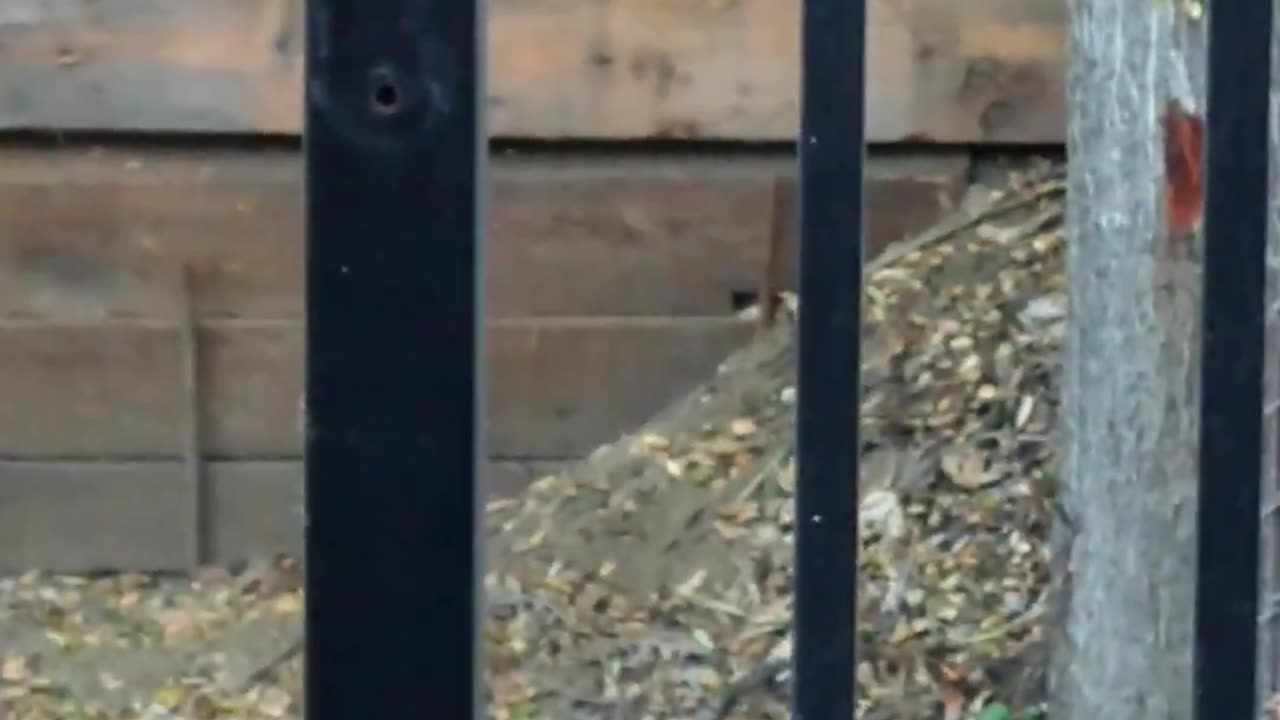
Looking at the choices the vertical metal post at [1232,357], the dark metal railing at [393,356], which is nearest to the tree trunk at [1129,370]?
the vertical metal post at [1232,357]

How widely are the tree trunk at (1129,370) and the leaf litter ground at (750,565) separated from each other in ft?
1.30

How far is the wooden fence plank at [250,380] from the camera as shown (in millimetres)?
5398

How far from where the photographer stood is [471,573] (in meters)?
1.06

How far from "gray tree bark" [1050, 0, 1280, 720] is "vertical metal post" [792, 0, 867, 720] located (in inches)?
97.3

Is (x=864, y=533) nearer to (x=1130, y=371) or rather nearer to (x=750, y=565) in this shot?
(x=750, y=565)

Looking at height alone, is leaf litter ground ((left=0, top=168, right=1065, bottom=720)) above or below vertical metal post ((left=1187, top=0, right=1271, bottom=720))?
below

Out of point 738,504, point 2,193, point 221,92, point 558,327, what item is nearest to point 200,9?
point 221,92

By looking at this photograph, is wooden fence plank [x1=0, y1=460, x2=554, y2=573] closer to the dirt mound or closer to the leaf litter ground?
the leaf litter ground

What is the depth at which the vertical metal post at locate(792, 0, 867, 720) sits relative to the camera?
3.75 feet

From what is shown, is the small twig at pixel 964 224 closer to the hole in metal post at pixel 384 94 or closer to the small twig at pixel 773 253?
the small twig at pixel 773 253

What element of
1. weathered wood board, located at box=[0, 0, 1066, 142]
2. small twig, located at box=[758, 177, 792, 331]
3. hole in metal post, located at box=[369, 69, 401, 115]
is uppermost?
hole in metal post, located at box=[369, 69, 401, 115]

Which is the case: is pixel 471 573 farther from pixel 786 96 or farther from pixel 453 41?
pixel 786 96

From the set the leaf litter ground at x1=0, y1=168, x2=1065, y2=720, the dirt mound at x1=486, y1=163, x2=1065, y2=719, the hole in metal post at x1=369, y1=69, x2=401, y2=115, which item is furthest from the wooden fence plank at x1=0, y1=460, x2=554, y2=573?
the hole in metal post at x1=369, y1=69, x2=401, y2=115

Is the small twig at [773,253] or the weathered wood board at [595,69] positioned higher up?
the weathered wood board at [595,69]
